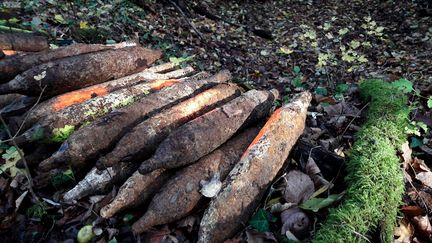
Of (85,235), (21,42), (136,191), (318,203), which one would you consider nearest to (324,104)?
(318,203)

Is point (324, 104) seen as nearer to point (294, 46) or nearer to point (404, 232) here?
point (404, 232)

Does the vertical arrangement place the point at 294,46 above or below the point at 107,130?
below

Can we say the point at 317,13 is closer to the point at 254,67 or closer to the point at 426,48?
the point at 426,48

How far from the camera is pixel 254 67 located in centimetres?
650

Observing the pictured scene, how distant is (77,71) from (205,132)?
6.02ft

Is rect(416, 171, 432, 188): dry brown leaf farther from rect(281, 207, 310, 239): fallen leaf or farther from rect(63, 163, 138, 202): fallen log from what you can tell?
rect(63, 163, 138, 202): fallen log

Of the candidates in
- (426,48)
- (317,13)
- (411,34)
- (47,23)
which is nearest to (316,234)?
(47,23)

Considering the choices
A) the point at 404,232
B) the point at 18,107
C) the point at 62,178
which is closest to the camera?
the point at 404,232

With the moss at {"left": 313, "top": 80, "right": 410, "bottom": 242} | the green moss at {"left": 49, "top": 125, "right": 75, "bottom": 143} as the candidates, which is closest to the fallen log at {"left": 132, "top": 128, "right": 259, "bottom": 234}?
the moss at {"left": 313, "top": 80, "right": 410, "bottom": 242}

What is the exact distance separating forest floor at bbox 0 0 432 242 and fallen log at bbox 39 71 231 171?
17.1 inches

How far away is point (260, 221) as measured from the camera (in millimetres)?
2264

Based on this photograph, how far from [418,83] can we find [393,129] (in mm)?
2746

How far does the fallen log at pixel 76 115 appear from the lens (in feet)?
9.26

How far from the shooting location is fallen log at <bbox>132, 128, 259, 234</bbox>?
2.27 metres
